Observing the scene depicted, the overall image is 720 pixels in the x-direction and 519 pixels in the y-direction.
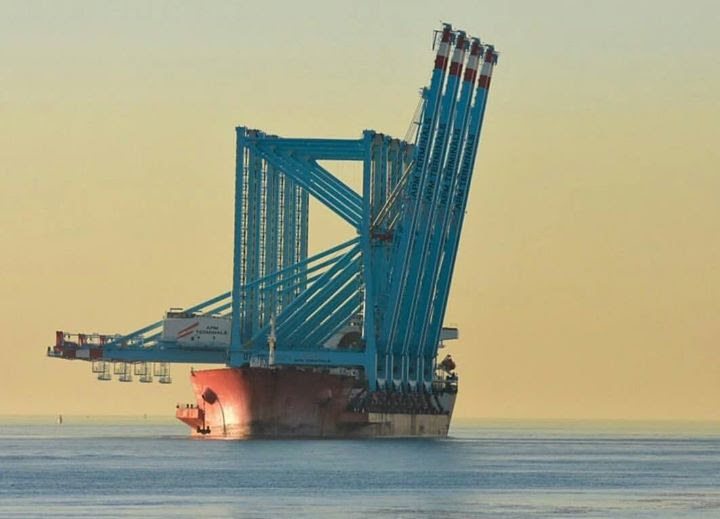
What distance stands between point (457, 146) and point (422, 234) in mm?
6688

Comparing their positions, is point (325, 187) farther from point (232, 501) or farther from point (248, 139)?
point (232, 501)

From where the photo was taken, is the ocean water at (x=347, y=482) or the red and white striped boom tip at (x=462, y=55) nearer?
the ocean water at (x=347, y=482)

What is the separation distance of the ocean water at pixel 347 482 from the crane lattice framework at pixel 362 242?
259 inches

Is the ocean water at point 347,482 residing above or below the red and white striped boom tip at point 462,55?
below

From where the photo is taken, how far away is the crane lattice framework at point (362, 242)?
15688 centimetres

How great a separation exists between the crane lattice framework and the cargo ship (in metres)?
0.09

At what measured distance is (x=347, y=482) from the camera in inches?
4358

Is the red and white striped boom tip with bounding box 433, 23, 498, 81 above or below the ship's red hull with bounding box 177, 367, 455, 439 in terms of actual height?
above

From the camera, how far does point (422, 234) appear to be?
15812 cm

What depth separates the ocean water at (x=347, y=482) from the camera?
9369 cm

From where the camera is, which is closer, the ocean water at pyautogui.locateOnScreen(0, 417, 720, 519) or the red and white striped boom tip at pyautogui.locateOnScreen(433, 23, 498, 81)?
the ocean water at pyautogui.locateOnScreen(0, 417, 720, 519)

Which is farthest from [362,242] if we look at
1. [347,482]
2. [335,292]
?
[347,482]

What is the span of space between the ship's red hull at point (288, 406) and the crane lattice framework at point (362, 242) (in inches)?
101

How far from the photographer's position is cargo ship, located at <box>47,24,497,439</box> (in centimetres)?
15550
